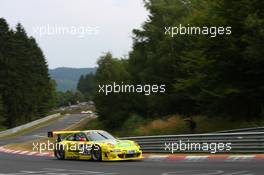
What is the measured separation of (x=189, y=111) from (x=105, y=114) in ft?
67.9

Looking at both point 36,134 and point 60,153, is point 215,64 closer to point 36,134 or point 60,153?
point 60,153

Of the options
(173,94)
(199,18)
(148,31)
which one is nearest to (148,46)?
(148,31)

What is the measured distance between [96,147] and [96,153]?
0.74ft

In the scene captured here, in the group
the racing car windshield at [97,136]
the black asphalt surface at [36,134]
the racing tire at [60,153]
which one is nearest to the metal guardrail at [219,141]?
the racing car windshield at [97,136]

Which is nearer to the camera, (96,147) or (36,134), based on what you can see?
(96,147)

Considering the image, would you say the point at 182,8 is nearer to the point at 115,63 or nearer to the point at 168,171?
the point at 115,63

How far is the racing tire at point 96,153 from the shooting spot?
19234 millimetres

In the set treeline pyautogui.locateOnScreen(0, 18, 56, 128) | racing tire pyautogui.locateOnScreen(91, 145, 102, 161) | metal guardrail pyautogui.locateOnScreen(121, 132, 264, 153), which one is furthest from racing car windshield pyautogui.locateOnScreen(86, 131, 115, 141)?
treeline pyautogui.locateOnScreen(0, 18, 56, 128)

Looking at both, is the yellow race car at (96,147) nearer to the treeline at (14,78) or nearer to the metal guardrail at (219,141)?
the metal guardrail at (219,141)

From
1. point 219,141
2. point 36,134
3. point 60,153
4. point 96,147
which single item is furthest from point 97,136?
point 36,134

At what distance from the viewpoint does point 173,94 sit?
4200 cm

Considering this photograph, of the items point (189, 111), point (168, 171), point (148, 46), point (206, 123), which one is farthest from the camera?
point (148, 46)

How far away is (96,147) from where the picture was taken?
1936cm

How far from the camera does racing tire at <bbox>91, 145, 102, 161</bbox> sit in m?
19.2
